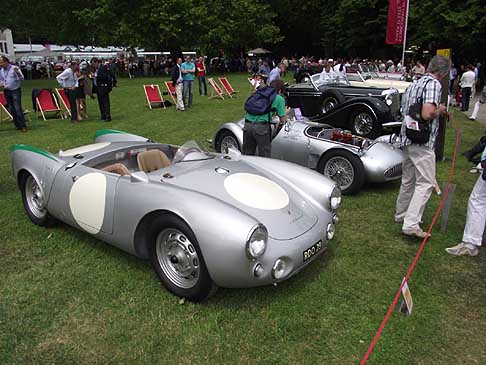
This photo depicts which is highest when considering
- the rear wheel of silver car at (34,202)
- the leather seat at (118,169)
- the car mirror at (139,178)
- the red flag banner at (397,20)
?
the red flag banner at (397,20)

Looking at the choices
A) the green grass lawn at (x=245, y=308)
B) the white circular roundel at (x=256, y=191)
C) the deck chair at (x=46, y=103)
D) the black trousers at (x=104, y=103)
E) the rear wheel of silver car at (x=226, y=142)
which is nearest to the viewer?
the green grass lawn at (x=245, y=308)

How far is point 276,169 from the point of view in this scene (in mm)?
4598

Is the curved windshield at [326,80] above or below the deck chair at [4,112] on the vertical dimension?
above

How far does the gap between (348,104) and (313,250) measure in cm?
662

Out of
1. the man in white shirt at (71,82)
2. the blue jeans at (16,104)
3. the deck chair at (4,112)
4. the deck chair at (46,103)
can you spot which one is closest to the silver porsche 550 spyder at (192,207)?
the blue jeans at (16,104)

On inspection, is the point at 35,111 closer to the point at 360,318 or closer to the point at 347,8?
the point at 360,318

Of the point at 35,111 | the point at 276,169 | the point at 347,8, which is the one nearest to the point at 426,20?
the point at 347,8

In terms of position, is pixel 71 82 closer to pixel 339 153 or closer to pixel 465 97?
pixel 339 153

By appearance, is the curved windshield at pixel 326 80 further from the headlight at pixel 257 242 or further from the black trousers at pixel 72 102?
the headlight at pixel 257 242

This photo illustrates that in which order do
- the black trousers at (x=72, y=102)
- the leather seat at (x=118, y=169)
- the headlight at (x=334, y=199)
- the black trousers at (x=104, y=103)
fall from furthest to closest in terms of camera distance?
1. the black trousers at (x=104, y=103)
2. the black trousers at (x=72, y=102)
3. the leather seat at (x=118, y=169)
4. the headlight at (x=334, y=199)

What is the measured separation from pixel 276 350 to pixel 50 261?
2575 mm

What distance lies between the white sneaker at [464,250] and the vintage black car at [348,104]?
10.9 feet

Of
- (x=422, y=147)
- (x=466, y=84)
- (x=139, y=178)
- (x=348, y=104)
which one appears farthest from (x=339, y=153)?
(x=466, y=84)

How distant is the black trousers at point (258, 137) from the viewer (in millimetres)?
5980
